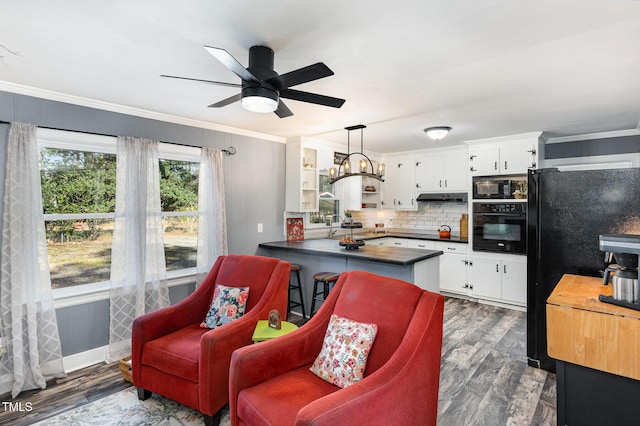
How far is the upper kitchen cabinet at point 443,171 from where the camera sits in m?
5.47

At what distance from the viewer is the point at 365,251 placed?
3.87 meters

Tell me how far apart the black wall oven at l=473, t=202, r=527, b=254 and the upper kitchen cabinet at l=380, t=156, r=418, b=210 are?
1276 mm

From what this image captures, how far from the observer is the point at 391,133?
4590mm

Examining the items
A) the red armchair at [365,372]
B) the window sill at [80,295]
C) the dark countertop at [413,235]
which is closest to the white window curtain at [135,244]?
the window sill at [80,295]

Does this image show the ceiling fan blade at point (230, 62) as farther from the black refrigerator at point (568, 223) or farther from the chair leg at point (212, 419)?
the black refrigerator at point (568, 223)

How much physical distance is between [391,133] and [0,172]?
407 cm

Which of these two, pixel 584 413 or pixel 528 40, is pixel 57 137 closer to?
pixel 528 40

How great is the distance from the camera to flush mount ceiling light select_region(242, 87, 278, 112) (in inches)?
81.4

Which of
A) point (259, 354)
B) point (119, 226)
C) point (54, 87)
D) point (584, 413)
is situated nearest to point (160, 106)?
point (54, 87)

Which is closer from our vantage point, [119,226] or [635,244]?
[635,244]

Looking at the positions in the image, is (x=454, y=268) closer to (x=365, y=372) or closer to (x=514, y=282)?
(x=514, y=282)

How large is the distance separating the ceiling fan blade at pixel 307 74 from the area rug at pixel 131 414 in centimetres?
227

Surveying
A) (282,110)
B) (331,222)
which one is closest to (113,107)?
(282,110)

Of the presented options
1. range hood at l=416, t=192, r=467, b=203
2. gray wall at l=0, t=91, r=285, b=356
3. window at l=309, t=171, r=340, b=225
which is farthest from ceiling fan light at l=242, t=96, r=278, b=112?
range hood at l=416, t=192, r=467, b=203
